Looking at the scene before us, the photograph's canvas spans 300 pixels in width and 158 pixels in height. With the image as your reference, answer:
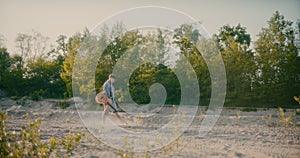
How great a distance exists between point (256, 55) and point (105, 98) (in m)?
12.7

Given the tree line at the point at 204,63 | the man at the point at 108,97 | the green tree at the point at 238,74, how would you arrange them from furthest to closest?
the green tree at the point at 238,74, the tree line at the point at 204,63, the man at the point at 108,97

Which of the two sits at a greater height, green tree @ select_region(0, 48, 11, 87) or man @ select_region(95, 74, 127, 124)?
green tree @ select_region(0, 48, 11, 87)

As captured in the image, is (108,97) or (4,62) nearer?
(108,97)

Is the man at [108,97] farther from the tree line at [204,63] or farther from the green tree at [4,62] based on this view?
the green tree at [4,62]

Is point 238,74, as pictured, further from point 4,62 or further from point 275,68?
point 4,62

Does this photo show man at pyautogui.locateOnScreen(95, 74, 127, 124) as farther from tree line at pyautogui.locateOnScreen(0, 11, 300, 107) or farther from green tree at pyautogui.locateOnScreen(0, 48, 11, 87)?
green tree at pyautogui.locateOnScreen(0, 48, 11, 87)

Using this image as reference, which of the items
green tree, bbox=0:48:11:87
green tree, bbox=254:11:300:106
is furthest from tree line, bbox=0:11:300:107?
green tree, bbox=0:48:11:87

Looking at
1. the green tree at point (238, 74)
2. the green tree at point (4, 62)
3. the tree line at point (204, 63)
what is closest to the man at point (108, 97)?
the tree line at point (204, 63)

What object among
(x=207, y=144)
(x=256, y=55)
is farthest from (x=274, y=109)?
(x=207, y=144)

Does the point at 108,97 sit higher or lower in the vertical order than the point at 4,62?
lower

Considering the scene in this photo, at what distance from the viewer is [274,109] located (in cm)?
1692

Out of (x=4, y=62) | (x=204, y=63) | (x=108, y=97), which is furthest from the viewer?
(x=4, y=62)

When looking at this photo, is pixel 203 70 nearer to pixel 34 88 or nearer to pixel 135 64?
pixel 135 64

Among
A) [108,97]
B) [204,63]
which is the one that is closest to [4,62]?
[204,63]
